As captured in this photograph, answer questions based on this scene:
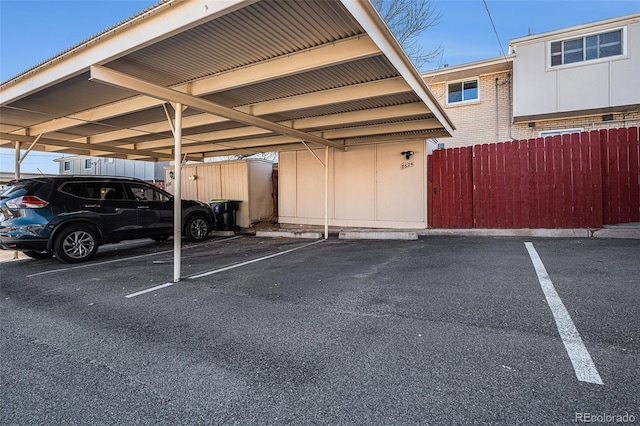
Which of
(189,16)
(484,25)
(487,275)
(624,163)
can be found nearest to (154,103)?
(189,16)

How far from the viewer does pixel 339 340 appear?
273 centimetres

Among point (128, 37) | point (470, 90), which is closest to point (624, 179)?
point (470, 90)

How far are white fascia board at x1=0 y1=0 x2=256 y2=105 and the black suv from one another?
175 centimetres

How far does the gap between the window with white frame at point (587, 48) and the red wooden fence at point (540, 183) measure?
5.21 meters

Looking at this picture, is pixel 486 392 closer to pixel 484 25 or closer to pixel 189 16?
pixel 189 16

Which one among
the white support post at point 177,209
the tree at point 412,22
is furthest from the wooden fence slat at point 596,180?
the tree at point 412,22

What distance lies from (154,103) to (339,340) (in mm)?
5479

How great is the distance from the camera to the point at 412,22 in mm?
14758

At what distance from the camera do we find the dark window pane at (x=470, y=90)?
1326 cm

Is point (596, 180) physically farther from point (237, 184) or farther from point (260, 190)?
point (237, 184)

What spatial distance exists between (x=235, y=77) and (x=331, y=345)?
435 centimetres

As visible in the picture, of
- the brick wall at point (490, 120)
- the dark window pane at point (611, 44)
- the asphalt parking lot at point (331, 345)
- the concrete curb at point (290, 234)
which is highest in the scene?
the dark window pane at point (611, 44)

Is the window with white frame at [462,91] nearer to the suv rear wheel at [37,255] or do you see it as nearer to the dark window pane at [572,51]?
the dark window pane at [572,51]

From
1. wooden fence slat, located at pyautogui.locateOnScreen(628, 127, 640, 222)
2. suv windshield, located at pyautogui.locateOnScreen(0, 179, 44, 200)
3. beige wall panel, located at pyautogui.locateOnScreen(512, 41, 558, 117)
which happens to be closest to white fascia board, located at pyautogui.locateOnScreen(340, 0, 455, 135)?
wooden fence slat, located at pyautogui.locateOnScreen(628, 127, 640, 222)
